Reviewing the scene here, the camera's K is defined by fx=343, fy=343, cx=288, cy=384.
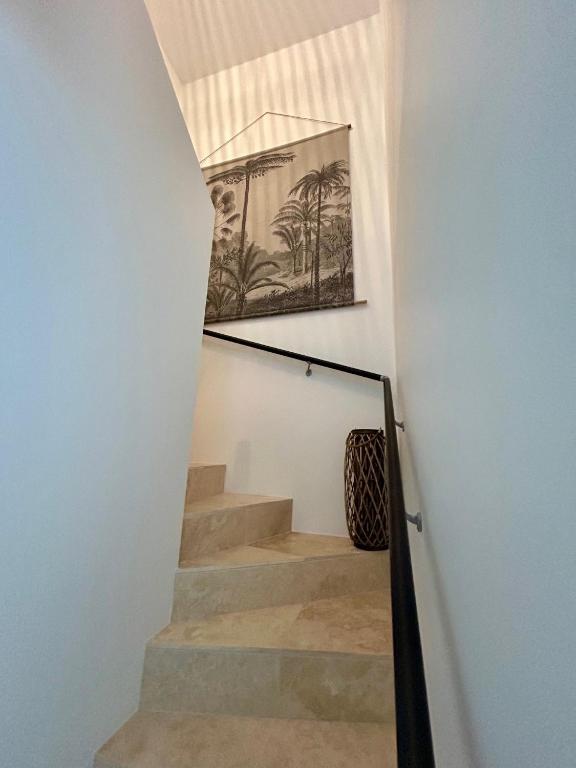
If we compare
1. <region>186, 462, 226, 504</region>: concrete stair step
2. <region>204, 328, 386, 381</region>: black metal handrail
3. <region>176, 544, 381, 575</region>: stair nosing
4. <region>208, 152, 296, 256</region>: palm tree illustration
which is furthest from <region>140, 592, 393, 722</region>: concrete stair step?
<region>208, 152, 296, 256</region>: palm tree illustration

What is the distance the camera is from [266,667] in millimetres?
1235

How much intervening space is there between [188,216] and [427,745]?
1896 mm

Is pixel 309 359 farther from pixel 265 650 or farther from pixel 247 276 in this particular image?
pixel 265 650

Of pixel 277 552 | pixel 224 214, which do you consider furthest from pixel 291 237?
pixel 277 552

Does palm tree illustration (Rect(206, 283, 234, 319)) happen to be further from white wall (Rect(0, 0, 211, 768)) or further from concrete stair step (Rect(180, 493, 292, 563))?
concrete stair step (Rect(180, 493, 292, 563))

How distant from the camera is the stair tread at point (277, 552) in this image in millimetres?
1634

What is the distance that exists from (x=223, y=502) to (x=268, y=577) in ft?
2.03

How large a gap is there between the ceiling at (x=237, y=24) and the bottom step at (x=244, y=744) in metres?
5.18

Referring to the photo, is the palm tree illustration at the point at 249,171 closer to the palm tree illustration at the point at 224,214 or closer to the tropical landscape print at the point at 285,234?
the tropical landscape print at the point at 285,234

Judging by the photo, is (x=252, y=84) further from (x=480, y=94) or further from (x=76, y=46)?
(x=480, y=94)

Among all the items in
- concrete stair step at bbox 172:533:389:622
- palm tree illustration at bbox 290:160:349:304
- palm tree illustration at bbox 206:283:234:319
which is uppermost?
palm tree illustration at bbox 290:160:349:304

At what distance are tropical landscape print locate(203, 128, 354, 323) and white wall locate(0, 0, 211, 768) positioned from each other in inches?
56.5

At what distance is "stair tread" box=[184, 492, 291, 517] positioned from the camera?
187 centimetres

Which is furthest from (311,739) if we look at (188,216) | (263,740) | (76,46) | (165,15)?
(165,15)
